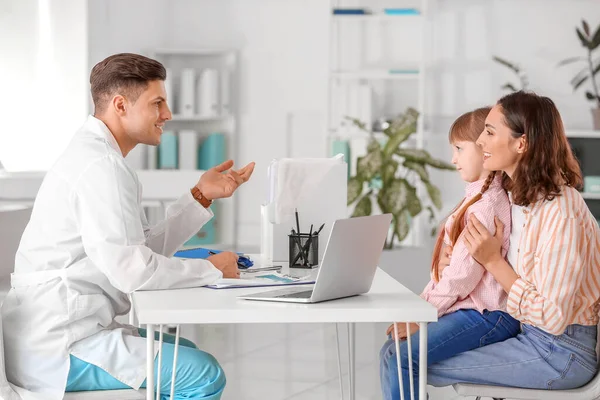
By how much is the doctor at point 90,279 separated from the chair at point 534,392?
0.60m

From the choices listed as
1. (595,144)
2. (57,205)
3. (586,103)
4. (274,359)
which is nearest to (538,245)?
(57,205)

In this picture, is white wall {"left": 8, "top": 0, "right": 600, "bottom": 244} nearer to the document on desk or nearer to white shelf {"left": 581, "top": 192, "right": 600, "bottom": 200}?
white shelf {"left": 581, "top": 192, "right": 600, "bottom": 200}

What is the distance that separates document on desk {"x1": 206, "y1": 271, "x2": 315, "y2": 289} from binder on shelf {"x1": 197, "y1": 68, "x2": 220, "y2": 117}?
436cm

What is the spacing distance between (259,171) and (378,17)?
5.34 ft

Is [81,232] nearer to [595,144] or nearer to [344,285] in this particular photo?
[344,285]

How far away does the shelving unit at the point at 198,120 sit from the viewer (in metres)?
6.29

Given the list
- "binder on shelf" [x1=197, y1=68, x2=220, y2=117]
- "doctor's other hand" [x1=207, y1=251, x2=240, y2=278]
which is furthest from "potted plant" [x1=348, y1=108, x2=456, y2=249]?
"doctor's other hand" [x1=207, y1=251, x2=240, y2=278]

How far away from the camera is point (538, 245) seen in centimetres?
193

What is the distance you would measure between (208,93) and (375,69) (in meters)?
1.32

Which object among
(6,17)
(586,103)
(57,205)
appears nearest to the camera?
(57,205)

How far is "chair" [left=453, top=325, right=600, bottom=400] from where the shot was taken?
6.43 feet

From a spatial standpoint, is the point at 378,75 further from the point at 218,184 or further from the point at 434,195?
the point at 218,184

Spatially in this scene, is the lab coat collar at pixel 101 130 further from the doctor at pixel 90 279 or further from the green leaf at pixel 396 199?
the green leaf at pixel 396 199

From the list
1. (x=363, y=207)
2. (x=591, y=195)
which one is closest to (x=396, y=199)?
(x=363, y=207)
